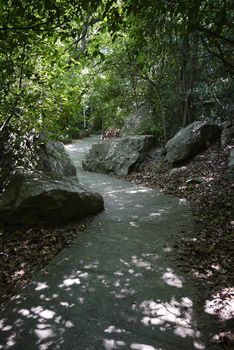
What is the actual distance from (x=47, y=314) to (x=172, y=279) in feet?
5.55

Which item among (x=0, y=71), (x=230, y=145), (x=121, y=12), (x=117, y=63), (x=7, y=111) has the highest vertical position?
(x=117, y=63)

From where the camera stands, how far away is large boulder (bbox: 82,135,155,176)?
1243 centimetres

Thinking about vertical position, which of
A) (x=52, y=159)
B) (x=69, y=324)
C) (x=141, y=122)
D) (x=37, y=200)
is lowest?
(x=69, y=324)

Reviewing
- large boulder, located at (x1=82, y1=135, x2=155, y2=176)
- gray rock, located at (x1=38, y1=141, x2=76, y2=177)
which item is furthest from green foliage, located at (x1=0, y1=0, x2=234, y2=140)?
large boulder, located at (x1=82, y1=135, x2=155, y2=176)

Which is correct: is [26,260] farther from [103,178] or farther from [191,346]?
[103,178]

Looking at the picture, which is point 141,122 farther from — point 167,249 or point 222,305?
point 222,305

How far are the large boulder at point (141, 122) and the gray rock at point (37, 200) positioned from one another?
291 inches

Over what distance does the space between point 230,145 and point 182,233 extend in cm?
473

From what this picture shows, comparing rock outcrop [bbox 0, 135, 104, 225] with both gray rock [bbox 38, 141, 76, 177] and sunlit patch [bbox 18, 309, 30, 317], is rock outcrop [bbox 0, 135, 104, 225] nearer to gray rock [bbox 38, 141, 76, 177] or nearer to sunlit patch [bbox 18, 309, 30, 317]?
gray rock [bbox 38, 141, 76, 177]

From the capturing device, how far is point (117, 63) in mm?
12805

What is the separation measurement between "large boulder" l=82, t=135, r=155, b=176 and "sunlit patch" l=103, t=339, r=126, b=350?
29.3 ft

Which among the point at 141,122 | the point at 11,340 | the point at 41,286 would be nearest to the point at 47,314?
the point at 11,340

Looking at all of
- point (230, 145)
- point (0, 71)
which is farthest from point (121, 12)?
point (230, 145)

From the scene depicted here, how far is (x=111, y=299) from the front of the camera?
420 cm
